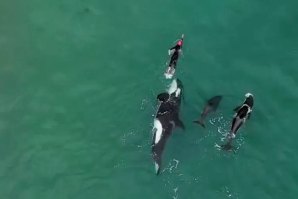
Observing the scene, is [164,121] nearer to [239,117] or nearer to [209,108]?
[209,108]

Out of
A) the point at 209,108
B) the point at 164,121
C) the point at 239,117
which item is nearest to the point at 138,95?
the point at 164,121

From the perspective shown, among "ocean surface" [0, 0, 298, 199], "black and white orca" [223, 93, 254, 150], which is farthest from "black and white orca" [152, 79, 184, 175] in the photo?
"black and white orca" [223, 93, 254, 150]

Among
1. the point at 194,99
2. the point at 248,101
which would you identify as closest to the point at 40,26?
the point at 194,99

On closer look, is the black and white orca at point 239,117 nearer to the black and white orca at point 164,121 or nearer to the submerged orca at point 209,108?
the submerged orca at point 209,108

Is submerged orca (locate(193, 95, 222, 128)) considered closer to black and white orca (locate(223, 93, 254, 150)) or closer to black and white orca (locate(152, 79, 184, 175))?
black and white orca (locate(223, 93, 254, 150))

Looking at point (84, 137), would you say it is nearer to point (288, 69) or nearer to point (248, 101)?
point (248, 101)
